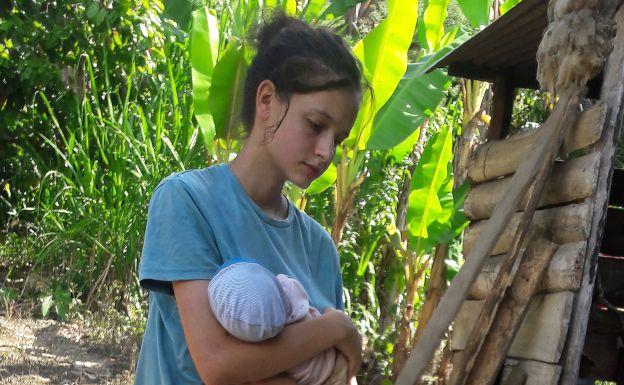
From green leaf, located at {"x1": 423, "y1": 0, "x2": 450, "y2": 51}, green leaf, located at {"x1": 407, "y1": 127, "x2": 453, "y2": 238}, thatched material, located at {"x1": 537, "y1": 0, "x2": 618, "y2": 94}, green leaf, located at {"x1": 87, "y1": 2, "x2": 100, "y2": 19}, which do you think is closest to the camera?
thatched material, located at {"x1": 537, "y1": 0, "x2": 618, "y2": 94}

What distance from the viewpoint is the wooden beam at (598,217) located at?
11.8ft

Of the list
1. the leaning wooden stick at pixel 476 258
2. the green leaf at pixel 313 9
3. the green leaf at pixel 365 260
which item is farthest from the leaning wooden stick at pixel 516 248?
the green leaf at pixel 365 260

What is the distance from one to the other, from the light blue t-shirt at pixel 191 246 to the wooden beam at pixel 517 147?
2.19m

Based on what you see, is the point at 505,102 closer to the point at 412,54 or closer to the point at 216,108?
the point at 216,108

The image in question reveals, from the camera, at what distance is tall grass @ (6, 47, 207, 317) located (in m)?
6.37

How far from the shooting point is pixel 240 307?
150 centimetres

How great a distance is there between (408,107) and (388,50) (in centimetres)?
46

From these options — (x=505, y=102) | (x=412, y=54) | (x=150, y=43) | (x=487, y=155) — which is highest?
(x=412, y=54)

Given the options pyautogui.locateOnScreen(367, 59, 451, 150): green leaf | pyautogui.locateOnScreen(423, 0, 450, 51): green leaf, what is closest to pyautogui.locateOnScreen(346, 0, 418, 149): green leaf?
pyautogui.locateOnScreen(367, 59, 451, 150): green leaf

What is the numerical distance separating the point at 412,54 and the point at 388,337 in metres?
3.69

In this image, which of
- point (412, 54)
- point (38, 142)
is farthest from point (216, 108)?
point (412, 54)

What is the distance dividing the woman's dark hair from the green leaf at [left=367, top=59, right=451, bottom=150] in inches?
143

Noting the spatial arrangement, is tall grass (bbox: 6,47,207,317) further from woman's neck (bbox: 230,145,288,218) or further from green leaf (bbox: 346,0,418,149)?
woman's neck (bbox: 230,145,288,218)

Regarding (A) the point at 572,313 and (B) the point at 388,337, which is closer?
(A) the point at 572,313
